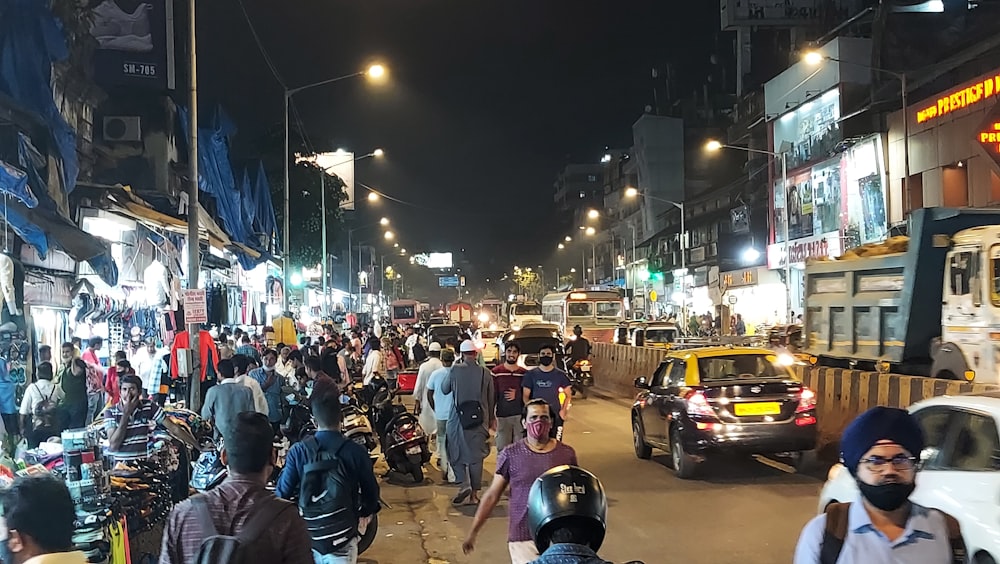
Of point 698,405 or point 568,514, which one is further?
point 698,405

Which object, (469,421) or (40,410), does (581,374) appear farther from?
(40,410)

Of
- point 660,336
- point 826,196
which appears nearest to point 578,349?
point 660,336

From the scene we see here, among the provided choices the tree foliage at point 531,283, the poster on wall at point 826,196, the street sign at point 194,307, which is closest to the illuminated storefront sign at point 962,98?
the poster on wall at point 826,196

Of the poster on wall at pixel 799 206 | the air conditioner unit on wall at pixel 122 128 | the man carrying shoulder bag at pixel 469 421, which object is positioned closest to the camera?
the man carrying shoulder bag at pixel 469 421

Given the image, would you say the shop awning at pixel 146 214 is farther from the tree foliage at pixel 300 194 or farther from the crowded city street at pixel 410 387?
the tree foliage at pixel 300 194

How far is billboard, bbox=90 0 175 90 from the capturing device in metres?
20.1

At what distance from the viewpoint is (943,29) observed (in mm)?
41812

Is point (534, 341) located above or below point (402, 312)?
below

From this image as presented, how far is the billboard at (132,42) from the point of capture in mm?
20078

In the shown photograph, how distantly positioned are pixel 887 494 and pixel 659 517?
751cm

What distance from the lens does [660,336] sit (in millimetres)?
31547

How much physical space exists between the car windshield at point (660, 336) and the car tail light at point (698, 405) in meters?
18.9

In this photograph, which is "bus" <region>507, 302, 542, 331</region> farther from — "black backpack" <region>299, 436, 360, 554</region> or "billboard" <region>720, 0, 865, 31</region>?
"black backpack" <region>299, 436, 360, 554</region>

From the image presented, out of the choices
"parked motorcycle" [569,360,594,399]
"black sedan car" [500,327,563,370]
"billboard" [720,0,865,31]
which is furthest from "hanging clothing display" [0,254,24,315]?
"billboard" [720,0,865,31]
